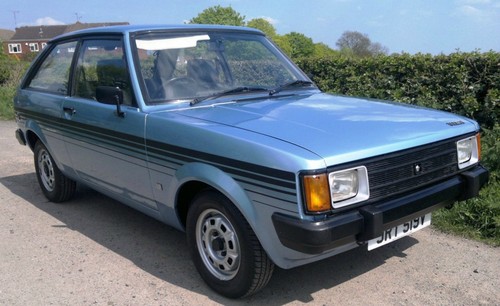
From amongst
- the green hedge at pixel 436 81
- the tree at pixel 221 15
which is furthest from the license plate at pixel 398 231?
the tree at pixel 221 15

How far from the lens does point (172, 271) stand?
3.86 m

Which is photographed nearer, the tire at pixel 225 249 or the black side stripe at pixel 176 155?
the black side stripe at pixel 176 155

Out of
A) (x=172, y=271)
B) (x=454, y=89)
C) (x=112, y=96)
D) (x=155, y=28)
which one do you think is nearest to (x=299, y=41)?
(x=454, y=89)

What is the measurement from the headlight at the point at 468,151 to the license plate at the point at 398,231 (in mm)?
481

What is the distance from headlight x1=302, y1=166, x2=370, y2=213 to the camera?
2.70m

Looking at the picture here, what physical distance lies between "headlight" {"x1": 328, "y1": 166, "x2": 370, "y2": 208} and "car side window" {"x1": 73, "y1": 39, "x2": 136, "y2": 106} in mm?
1842

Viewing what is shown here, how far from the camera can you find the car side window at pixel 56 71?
500cm

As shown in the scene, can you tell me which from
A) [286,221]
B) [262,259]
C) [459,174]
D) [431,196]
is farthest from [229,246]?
[459,174]

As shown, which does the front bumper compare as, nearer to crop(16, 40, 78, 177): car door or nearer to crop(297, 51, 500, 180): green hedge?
crop(297, 51, 500, 180): green hedge

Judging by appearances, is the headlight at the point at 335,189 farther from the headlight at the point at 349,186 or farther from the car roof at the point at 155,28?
the car roof at the point at 155,28

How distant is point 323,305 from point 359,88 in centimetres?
524

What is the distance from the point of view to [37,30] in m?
90.4

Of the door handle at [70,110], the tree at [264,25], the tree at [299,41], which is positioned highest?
the tree at [264,25]

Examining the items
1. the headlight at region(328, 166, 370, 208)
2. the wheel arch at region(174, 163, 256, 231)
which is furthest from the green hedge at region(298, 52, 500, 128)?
the wheel arch at region(174, 163, 256, 231)
